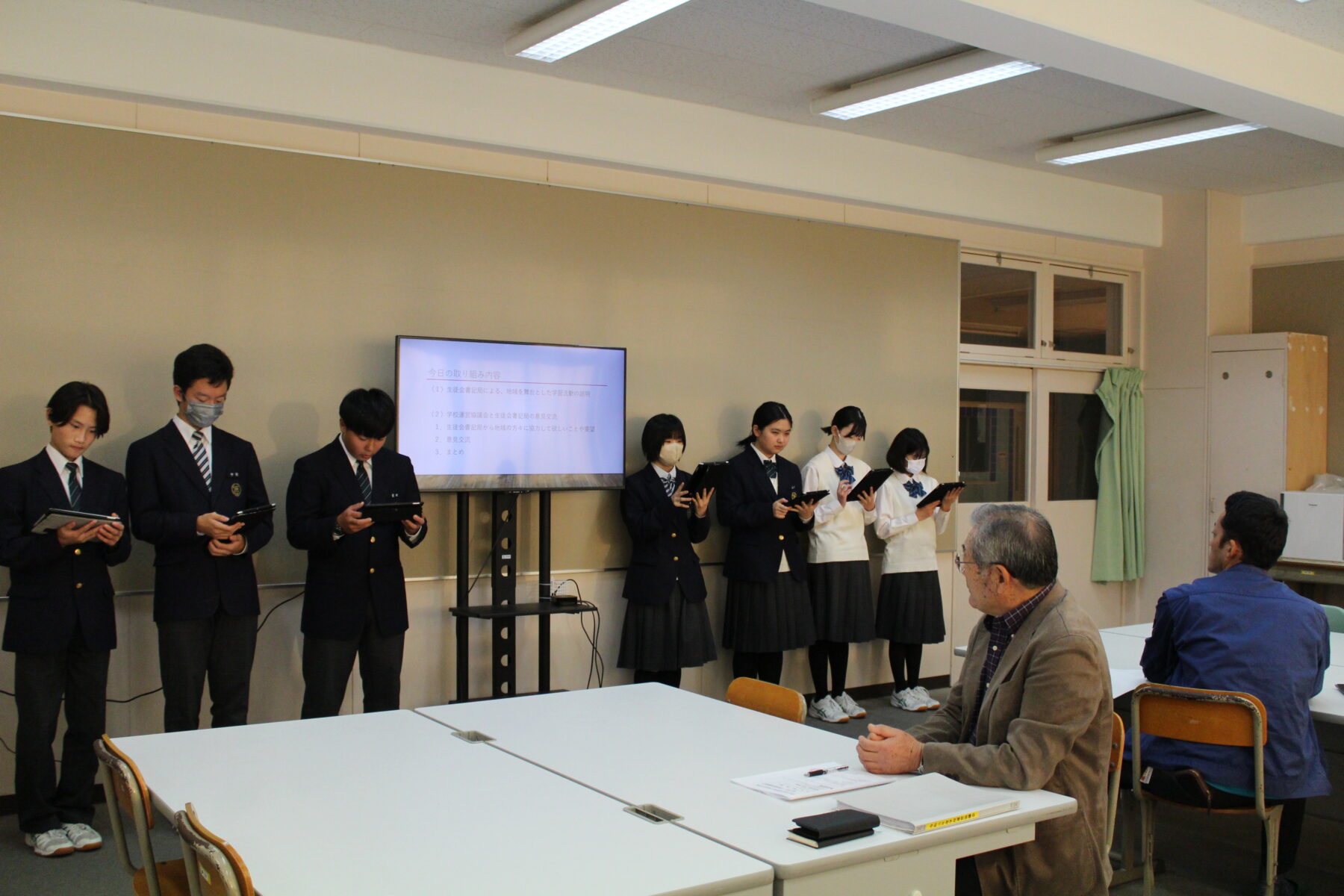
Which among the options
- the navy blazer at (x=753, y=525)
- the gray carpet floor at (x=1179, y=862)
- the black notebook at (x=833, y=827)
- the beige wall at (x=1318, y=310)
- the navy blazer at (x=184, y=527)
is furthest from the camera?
the beige wall at (x=1318, y=310)

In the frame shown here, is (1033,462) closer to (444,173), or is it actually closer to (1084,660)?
(444,173)

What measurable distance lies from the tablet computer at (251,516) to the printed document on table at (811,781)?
2.37 meters

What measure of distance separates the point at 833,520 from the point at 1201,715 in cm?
299

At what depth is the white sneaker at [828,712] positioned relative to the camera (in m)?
6.08

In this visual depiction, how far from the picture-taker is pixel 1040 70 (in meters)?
5.30

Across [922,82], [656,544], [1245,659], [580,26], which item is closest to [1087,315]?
[922,82]

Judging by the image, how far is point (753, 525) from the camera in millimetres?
5770

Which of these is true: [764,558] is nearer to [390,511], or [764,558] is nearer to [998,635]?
[390,511]

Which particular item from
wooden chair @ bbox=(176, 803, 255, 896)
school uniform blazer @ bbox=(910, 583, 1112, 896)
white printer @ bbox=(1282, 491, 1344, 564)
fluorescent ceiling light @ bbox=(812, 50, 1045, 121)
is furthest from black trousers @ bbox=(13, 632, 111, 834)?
white printer @ bbox=(1282, 491, 1344, 564)

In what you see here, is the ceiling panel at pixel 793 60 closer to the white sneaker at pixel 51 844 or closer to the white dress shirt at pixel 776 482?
the white dress shirt at pixel 776 482

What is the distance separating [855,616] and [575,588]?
1.64 meters

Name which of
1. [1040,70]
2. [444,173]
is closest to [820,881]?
[444,173]

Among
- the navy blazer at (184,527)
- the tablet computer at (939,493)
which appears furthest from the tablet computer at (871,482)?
the navy blazer at (184,527)

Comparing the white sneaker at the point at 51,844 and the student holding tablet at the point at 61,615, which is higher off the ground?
the student holding tablet at the point at 61,615
